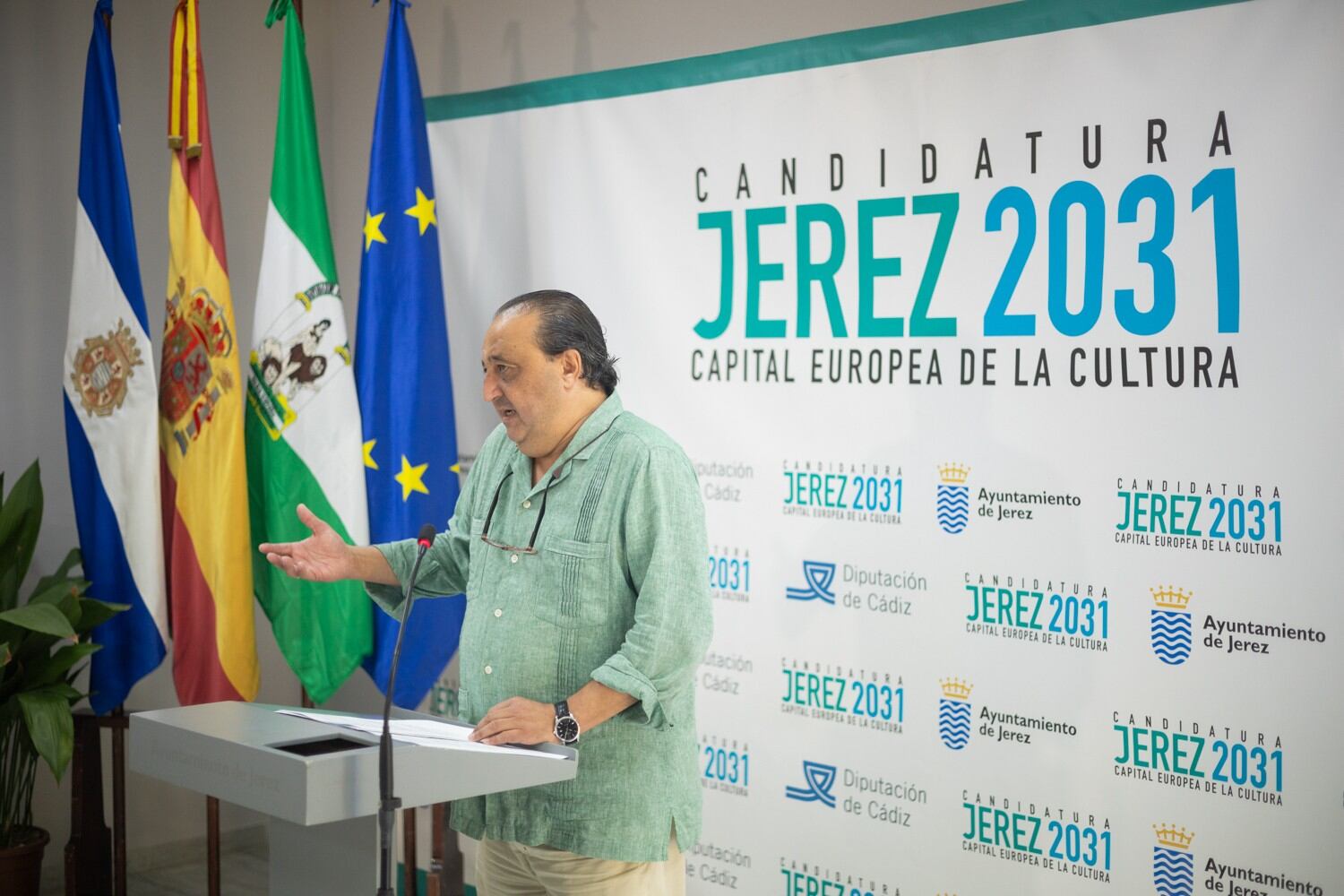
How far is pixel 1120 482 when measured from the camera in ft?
7.60

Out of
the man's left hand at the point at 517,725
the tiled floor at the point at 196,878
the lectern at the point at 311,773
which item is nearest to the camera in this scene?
the lectern at the point at 311,773

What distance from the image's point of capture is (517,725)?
163 centimetres

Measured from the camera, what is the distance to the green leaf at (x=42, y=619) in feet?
9.03

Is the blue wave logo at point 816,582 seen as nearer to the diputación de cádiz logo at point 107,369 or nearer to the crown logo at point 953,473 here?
the crown logo at point 953,473

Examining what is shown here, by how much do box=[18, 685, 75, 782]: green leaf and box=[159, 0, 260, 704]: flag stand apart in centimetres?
32

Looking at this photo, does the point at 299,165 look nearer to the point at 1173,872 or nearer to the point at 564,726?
the point at 564,726

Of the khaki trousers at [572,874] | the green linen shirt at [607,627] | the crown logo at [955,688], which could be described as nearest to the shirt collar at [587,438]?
the green linen shirt at [607,627]

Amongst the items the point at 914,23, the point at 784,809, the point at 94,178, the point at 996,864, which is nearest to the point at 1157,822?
the point at 996,864

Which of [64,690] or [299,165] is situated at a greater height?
[299,165]

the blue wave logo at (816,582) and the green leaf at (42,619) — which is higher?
the blue wave logo at (816,582)

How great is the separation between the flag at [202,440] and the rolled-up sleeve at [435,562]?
1.16m

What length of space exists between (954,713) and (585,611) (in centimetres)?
105

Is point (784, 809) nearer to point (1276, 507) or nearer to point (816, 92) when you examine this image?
point (1276, 507)

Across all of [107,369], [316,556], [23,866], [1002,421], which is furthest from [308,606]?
[1002,421]
